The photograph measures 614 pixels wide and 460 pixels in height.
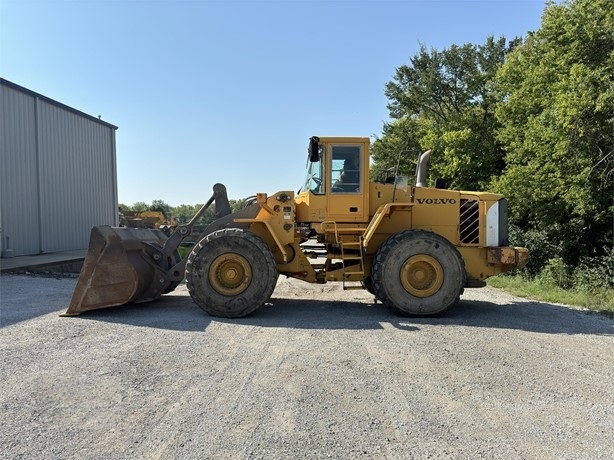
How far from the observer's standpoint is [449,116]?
28.7m

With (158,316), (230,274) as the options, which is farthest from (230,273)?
(158,316)

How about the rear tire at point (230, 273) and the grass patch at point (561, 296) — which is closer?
the rear tire at point (230, 273)

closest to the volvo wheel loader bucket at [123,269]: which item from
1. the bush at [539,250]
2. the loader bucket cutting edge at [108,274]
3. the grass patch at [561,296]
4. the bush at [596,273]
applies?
the loader bucket cutting edge at [108,274]

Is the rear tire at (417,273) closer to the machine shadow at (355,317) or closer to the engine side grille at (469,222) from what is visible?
the machine shadow at (355,317)

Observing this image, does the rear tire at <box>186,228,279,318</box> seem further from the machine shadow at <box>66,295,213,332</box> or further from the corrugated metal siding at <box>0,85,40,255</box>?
the corrugated metal siding at <box>0,85,40,255</box>

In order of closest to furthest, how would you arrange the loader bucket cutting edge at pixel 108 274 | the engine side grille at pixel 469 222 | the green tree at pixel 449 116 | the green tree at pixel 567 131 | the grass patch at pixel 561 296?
1. the loader bucket cutting edge at pixel 108 274
2. the engine side grille at pixel 469 222
3. the grass patch at pixel 561 296
4. the green tree at pixel 567 131
5. the green tree at pixel 449 116

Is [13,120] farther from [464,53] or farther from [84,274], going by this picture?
[464,53]

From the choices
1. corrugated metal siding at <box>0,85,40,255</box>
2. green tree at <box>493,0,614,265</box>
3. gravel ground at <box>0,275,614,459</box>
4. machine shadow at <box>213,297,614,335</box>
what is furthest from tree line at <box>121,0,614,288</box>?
corrugated metal siding at <box>0,85,40,255</box>

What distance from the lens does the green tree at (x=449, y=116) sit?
82.1ft

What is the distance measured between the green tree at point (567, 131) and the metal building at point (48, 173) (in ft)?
61.2

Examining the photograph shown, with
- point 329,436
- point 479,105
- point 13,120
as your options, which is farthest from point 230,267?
point 479,105

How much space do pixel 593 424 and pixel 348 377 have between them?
220 cm

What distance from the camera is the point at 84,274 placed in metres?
7.95

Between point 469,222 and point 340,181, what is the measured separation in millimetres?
2480
